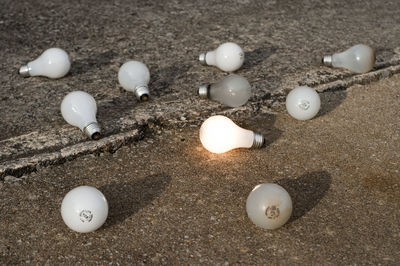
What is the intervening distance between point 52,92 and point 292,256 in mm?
1718

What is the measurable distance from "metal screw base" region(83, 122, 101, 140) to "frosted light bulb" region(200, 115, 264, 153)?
0.50m

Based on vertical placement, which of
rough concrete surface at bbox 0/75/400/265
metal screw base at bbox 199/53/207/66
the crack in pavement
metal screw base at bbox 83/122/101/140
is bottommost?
rough concrete surface at bbox 0/75/400/265

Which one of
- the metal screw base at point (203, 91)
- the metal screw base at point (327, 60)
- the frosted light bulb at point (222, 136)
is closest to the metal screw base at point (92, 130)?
the frosted light bulb at point (222, 136)

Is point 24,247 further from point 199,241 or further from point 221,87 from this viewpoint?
point 221,87

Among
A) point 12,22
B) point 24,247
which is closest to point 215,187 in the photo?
point 24,247

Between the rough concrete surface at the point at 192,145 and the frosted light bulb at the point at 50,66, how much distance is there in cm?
6

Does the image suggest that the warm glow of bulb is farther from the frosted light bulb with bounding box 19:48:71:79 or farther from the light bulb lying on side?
the frosted light bulb with bounding box 19:48:71:79

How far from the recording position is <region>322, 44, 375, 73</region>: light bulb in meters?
3.20

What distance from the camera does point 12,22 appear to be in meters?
3.92

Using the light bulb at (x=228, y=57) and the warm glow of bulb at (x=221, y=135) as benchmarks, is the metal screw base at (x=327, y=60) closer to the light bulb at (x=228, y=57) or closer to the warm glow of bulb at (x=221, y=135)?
the light bulb at (x=228, y=57)

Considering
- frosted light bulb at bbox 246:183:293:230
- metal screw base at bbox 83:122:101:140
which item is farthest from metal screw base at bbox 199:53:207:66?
frosted light bulb at bbox 246:183:293:230

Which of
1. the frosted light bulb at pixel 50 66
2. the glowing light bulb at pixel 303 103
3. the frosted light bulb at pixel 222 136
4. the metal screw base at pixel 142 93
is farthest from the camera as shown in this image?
the frosted light bulb at pixel 50 66

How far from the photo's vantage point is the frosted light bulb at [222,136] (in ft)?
8.29

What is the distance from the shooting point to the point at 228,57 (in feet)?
10.5
